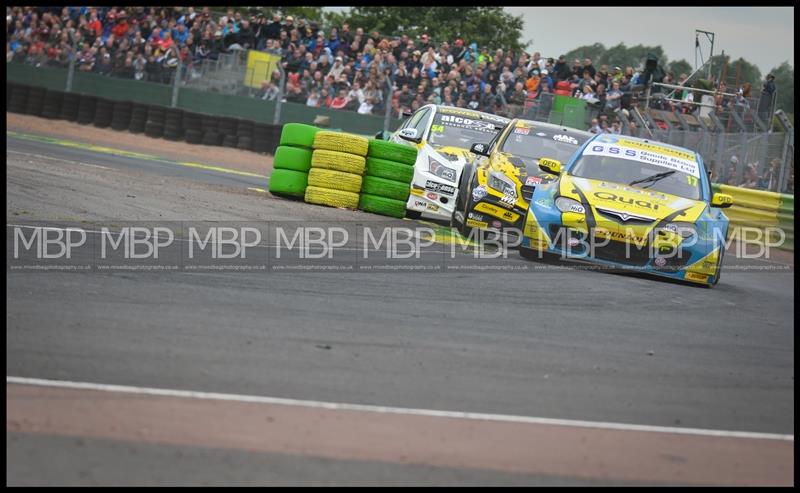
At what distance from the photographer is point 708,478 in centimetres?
502

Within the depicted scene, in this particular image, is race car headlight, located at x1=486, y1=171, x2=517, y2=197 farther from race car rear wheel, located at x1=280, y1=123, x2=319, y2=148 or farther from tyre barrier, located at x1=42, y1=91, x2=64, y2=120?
tyre barrier, located at x1=42, y1=91, x2=64, y2=120

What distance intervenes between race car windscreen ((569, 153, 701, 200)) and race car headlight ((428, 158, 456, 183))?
7.72ft

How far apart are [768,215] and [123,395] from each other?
50.7 feet

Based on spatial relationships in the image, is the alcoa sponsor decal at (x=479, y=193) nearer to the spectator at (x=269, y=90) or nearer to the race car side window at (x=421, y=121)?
the race car side window at (x=421, y=121)

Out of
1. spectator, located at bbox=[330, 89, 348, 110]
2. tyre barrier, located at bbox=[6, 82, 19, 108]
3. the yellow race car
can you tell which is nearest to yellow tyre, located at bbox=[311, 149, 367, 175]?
the yellow race car

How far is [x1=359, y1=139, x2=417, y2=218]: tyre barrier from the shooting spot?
14.6 metres

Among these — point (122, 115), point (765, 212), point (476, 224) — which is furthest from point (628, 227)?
point (122, 115)

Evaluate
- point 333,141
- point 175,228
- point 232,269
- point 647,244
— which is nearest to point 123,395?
point 232,269

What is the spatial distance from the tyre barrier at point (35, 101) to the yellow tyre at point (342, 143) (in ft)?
57.9

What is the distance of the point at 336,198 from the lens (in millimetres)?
14797

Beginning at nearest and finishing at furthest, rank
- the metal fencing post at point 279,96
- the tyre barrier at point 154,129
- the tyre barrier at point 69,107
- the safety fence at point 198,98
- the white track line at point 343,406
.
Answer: the white track line at point 343,406 → the safety fence at point 198,98 → the metal fencing post at point 279,96 → the tyre barrier at point 154,129 → the tyre barrier at point 69,107

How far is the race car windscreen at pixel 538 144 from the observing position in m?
14.0

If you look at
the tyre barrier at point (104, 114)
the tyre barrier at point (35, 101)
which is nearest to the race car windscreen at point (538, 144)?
Result: the tyre barrier at point (104, 114)
